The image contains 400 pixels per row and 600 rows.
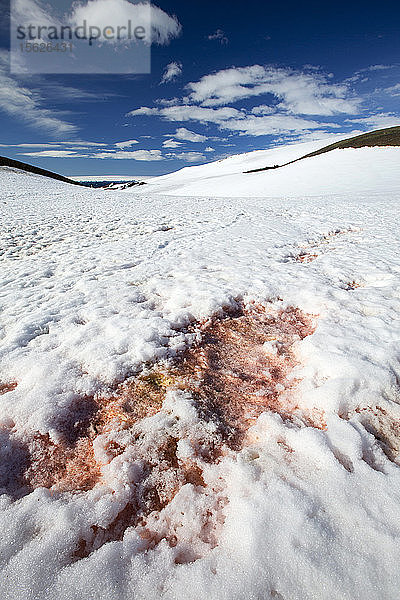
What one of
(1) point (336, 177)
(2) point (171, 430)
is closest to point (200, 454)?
(2) point (171, 430)

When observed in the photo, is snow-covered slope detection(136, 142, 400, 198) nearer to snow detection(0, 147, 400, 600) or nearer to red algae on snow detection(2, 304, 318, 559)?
snow detection(0, 147, 400, 600)

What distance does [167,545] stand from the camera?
6.42ft

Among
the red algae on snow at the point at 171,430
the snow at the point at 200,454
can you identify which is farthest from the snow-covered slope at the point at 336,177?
the red algae on snow at the point at 171,430

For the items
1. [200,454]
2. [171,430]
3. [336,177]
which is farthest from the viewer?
[336,177]

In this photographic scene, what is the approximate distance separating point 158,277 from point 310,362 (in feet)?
11.7

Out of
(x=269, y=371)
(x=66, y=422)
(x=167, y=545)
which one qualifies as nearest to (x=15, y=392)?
(x=66, y=422)

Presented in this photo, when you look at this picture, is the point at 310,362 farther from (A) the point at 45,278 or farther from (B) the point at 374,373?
(A) the point at 45,278

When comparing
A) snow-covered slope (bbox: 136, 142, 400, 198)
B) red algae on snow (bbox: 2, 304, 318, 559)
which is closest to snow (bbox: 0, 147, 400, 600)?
red algae on snow (bbox: 2, 304, 318, 559)

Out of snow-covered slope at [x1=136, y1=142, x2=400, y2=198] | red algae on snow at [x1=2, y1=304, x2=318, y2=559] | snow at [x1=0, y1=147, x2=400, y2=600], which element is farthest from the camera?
snow-covered slope at [x1=136, y1=142, x2=400, y2=198]

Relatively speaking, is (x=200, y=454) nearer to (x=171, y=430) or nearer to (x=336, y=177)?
(x=171, y=430)

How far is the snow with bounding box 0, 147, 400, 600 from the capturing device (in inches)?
69.7

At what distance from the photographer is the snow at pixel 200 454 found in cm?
177

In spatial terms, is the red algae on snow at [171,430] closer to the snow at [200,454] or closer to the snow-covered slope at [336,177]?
the snow at [200,454]

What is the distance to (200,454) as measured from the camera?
8.26 ft
